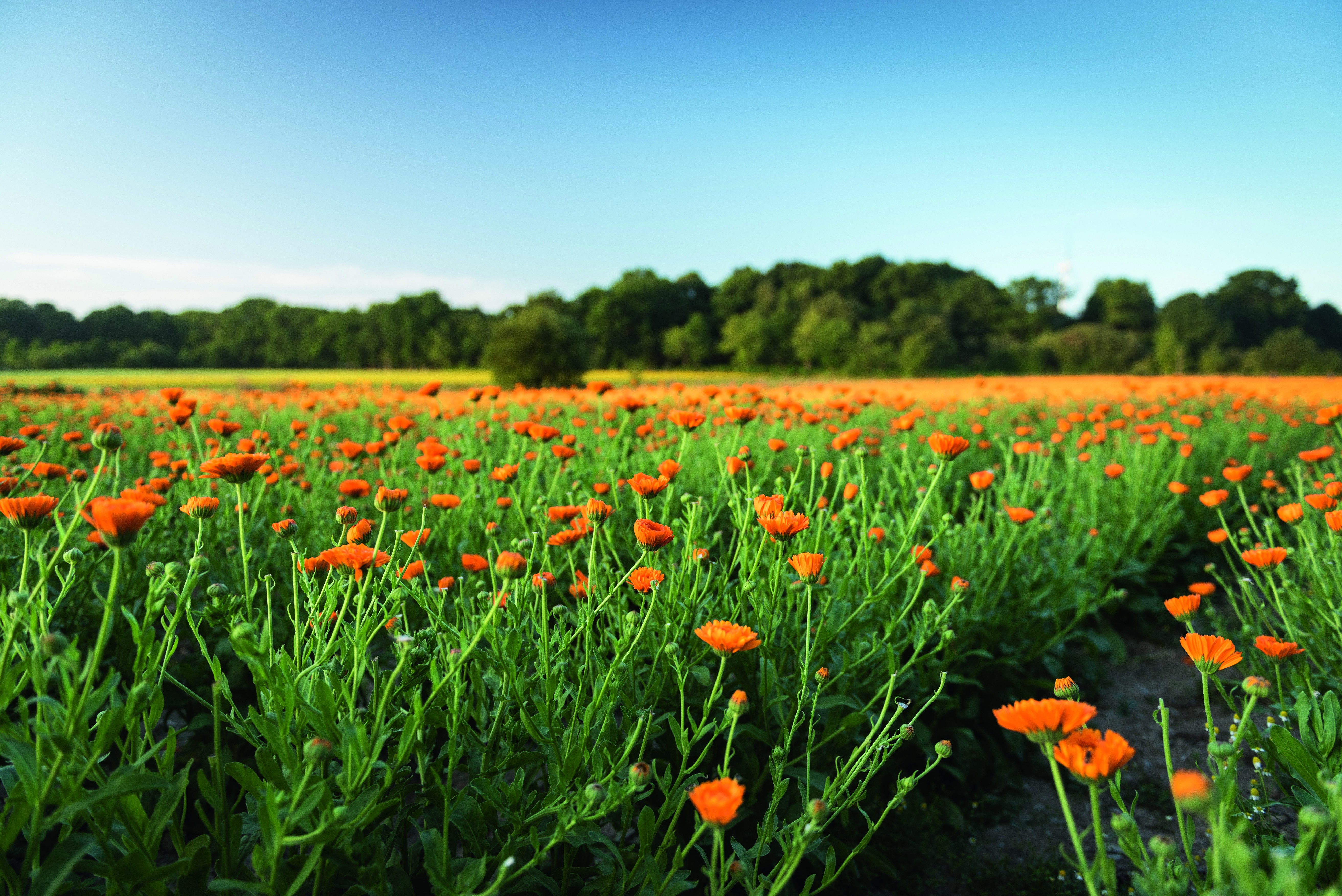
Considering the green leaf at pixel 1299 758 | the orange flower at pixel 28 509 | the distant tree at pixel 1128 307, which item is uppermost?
the distant tree at pixel 1128 307

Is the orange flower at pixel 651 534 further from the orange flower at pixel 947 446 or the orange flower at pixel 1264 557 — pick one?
the orange flower at pixel 1264 557

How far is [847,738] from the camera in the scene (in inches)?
73.9

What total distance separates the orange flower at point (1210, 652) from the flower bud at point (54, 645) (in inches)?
67.5

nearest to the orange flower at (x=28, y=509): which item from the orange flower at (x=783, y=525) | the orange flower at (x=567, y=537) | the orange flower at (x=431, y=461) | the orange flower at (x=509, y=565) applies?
the orange flower at (x=509, y=565)

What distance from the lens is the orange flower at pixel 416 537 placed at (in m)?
1.54

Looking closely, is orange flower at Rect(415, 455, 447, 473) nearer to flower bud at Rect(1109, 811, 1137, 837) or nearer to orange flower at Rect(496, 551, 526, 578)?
orange flower at Rect(496, 551, 526, 578)

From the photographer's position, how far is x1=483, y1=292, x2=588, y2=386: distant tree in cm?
2391

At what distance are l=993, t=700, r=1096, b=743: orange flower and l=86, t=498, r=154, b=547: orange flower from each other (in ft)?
4.36

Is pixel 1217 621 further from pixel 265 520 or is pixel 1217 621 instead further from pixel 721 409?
pixel 265 520

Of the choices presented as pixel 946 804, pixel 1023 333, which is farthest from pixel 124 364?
pixel 1023 333

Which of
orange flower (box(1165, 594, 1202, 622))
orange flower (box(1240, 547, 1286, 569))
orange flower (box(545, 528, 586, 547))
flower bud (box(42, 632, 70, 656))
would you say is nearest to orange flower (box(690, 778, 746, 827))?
orange flower (box(545, 528, 586, 547))

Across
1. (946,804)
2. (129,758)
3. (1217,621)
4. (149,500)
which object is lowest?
(946,804)

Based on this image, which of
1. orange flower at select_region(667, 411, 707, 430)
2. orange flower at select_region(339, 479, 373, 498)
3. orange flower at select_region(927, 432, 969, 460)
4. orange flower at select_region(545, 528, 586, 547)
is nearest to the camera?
orange flower at select_region(545, 528, 586, 547)

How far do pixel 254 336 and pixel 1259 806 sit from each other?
69672 mm
